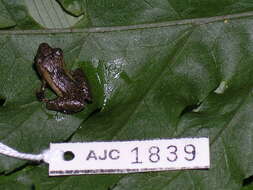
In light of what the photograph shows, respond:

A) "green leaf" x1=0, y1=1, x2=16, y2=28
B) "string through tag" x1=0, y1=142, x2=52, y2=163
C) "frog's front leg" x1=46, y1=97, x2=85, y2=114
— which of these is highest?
"green leaf" x1=0, y1=1, x2=16, y2=28

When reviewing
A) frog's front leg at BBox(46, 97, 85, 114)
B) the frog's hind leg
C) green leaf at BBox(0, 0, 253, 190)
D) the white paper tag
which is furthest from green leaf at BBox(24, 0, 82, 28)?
the white paper tag

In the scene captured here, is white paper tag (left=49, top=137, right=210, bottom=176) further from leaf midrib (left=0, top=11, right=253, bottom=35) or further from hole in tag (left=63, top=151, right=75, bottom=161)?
leaf midrib (left=0, top=11, right=253, bottom=35)

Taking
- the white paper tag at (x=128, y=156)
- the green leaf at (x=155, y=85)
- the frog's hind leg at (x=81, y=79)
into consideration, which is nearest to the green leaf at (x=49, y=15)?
the green leaf at (x=155, y=85)

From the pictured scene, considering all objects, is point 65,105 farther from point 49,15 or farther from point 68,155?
point 49,15

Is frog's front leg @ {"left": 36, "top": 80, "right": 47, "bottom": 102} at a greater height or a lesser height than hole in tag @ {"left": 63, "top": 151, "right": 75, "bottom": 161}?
greater

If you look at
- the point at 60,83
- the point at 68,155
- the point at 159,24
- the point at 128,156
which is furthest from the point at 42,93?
the point at 159,24

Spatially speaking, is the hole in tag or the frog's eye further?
the hole in tag
